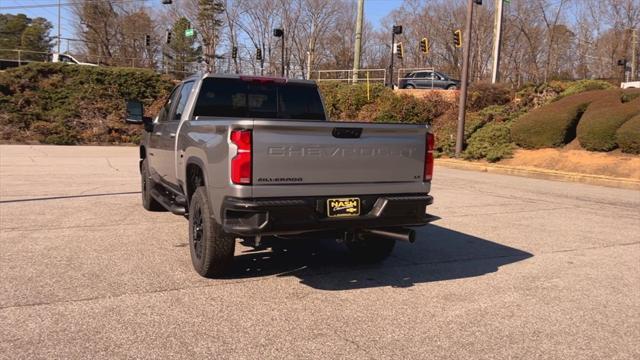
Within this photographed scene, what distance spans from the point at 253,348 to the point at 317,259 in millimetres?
2482

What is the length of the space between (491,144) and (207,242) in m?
17.6

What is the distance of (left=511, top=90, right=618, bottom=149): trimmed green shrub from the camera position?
1889 centimetres

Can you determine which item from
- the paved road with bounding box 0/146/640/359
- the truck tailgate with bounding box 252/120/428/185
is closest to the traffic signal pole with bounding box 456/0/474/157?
the paved road with bounding box 0/146/640/359

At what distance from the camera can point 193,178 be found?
5.76 metres

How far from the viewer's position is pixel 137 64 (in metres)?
51.5

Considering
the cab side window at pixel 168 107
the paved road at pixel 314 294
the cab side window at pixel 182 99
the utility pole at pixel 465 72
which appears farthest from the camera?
the utility pole at pixel 465 72

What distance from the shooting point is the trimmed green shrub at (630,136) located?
1627 cm

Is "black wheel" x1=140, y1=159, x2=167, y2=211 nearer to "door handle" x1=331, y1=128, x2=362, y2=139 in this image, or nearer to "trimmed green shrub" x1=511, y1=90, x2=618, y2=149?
"door handle" x1=331, y1=128, x2=362, y2=139

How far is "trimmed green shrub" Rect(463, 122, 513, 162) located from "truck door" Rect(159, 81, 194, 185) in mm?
14811

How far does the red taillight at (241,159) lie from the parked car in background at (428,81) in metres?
29.3

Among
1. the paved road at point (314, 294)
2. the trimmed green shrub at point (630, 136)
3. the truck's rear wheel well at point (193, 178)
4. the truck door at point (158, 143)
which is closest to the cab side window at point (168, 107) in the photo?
the truck door at point (158, 143)

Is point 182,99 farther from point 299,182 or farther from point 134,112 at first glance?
point 299,182

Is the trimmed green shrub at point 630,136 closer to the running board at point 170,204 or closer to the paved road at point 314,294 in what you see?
the paved road at point 314,294

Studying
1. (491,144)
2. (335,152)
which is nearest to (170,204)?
(335,152)
